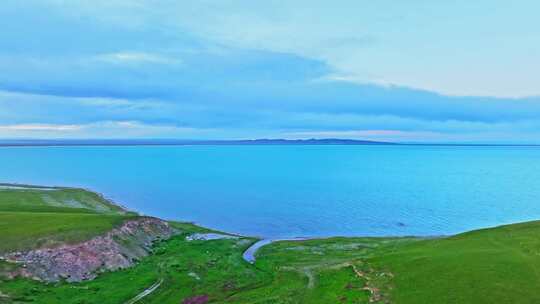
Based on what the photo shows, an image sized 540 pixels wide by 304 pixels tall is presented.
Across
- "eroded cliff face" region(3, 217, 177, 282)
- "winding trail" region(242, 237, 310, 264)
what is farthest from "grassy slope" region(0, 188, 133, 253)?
"winding trail" region(242, 237, 310, 264)

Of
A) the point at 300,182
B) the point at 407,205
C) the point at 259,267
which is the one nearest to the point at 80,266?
the point at 259,267

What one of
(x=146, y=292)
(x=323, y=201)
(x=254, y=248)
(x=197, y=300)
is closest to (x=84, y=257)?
(x=146, y=292)

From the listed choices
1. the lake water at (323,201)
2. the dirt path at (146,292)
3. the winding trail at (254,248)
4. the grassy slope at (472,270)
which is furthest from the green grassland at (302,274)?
the lake water at (323,201)

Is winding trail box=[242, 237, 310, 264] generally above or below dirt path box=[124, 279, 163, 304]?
below

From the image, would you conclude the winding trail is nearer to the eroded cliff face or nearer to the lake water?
the lake water

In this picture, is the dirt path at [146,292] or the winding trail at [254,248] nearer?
the dirt path at [146,292]

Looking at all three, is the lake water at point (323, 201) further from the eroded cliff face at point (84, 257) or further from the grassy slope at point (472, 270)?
the grassy slope at point (472, 270)

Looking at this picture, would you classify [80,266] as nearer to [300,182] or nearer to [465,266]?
[465,266]
